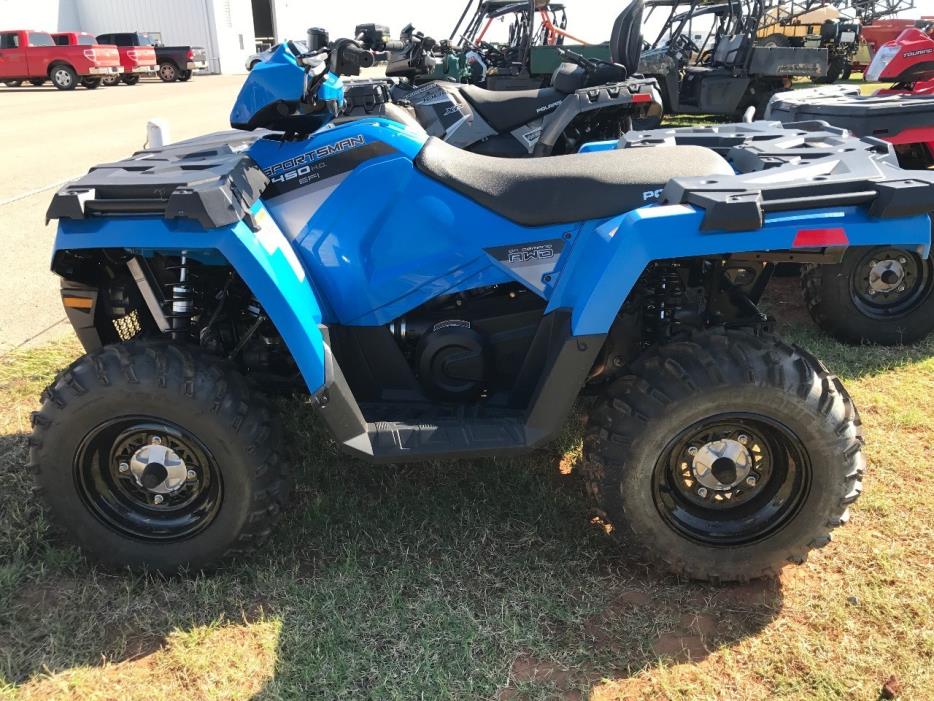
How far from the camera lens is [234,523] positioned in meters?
2.49

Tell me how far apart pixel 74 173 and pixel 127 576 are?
8.24 meters

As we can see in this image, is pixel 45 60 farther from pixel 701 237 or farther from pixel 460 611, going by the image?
pixel 701 237

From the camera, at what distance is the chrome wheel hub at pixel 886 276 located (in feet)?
14.1

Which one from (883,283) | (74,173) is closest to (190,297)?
(883,283)

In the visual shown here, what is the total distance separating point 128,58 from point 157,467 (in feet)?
93.7

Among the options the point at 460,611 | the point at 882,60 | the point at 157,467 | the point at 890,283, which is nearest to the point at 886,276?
the point at 890,283

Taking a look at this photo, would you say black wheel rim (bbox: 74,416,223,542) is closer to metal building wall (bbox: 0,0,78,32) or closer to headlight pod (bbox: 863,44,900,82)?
headlight pod (bbox: 863,44,900,82)

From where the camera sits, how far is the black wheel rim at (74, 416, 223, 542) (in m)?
2.47

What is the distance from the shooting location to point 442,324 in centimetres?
Answer: 276

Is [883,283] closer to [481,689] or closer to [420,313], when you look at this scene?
[420,313]

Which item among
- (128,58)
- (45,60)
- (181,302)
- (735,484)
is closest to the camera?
(735,484)

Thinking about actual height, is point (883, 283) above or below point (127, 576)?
above

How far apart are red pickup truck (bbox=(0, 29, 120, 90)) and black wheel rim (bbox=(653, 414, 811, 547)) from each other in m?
26.8

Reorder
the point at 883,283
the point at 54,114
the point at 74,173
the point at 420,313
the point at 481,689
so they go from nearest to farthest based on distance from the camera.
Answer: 1. the point at 481,689
2. the point at 420,313
3. the point at 883,283
4. the point at 74,173
5. the point at 54,114
